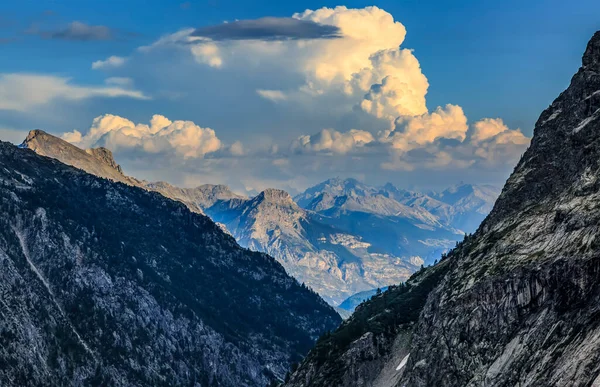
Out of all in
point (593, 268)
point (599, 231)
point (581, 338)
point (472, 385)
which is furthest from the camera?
point (472, 385)

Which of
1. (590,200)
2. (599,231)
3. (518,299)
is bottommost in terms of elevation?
(518,299)

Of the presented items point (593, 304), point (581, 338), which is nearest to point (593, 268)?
point (593, 304)

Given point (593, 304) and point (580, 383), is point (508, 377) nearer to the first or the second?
point (593, 304)

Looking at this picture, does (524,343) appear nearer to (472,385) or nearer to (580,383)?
(472,385)

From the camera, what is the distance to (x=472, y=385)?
19088 centimetres

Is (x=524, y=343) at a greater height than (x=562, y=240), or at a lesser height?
lesser

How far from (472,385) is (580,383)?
59.5m

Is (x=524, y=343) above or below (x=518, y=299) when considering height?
below

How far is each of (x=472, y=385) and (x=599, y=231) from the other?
46.0 meters

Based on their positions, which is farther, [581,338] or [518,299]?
[518,299]

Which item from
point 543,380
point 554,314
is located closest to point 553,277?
point 554,314

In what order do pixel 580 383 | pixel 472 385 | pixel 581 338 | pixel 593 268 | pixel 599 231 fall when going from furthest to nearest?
1. pixel 472 385
2. pixel 599 231
3. pixel 593 268
4. pixel 581 338
5. pixel 580 383

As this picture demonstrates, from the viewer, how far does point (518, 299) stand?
199 meters

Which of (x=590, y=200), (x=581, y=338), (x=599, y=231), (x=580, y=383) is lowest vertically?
(x=580, y=383)
